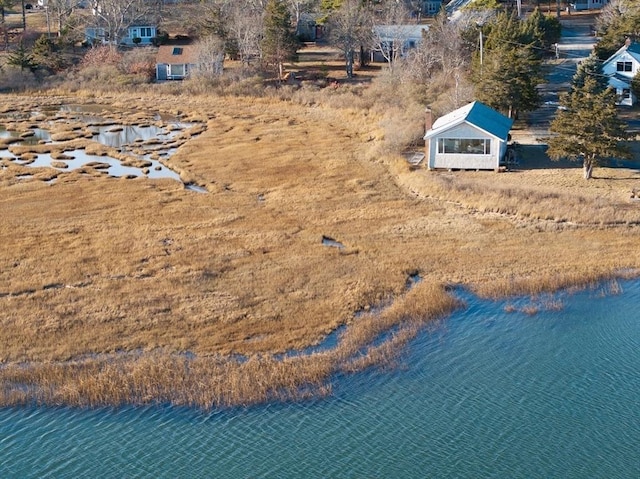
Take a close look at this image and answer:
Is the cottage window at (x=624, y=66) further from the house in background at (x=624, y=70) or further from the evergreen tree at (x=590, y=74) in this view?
the evergreen tree at (x=590, y=74)

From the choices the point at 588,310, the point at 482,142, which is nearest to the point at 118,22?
the point at 482,142

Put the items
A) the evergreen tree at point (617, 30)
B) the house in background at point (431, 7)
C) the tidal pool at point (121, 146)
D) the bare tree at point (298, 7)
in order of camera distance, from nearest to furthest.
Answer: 1. the tidal pool at point (121, 146)
2. the evergreen tree at point (617, 30)
3. the bare tree at point (298, 7)
4. the house in background at point (431, 7)

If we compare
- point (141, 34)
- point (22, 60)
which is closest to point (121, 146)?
point (22, 60)

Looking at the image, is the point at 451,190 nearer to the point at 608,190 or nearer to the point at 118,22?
the point at 608,190

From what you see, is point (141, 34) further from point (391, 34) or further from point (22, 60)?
point (391, 34)

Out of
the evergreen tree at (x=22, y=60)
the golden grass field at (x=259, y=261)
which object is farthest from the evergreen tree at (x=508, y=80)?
the evergreen tree at (x=22, y=60)

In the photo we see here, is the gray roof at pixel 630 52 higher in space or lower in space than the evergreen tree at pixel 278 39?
lower
